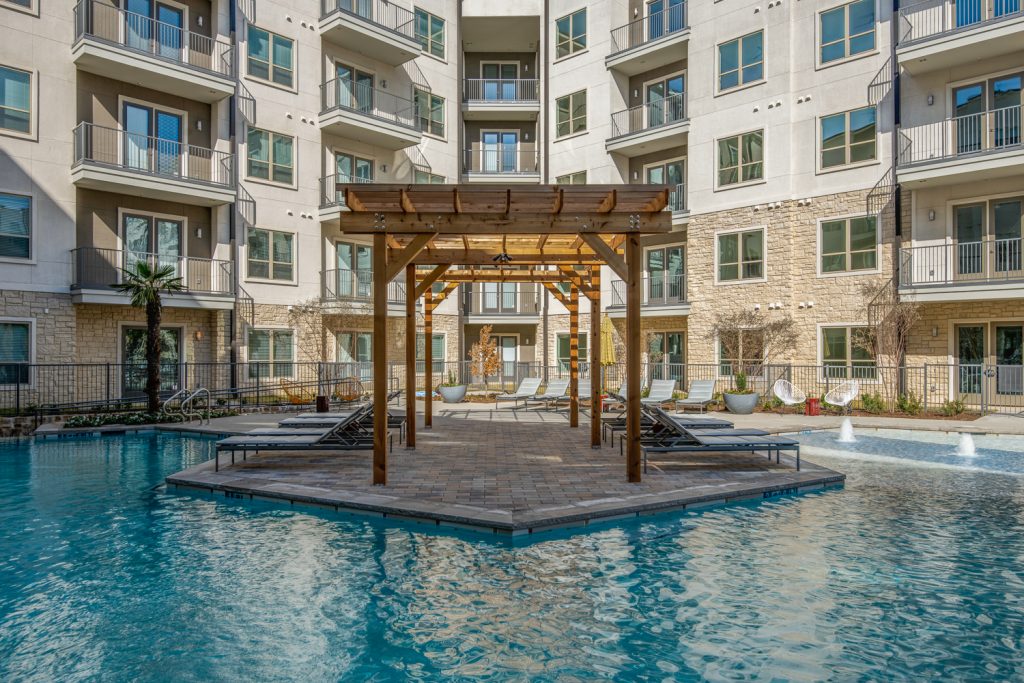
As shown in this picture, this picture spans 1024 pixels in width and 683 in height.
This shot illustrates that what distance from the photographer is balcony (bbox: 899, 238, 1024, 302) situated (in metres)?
17.9

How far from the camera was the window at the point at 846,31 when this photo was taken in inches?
822

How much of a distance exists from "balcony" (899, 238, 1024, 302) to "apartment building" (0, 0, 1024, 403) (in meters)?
0.06

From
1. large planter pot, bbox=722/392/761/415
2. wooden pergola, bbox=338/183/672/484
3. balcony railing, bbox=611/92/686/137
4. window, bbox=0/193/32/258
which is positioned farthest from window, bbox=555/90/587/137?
wooden pergola, bbox=338/183/672/484

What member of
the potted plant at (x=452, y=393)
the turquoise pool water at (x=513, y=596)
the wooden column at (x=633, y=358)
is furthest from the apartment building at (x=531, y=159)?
the turquoise pool water at (x=513, y=596)

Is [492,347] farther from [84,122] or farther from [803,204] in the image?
[84,122]

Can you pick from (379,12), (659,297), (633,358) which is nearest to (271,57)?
(379,12)

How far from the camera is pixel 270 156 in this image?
938 inches

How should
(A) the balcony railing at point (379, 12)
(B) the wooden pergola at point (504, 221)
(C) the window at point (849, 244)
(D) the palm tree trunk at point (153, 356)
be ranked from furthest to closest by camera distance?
(A) the balcony railing at point (379, 12) < (C) the window at point (849, 244) < (D) the palm tree trunk at point (153, 356) < (B) the wooden pergola at point (504, 221)

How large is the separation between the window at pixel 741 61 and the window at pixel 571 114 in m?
6.22

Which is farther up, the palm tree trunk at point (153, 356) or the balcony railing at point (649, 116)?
the balcony railing at point (649, 116)

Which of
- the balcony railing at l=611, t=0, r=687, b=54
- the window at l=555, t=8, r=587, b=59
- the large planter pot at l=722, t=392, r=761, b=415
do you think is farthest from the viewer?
the window at l=555, t=8, r=587, b=59

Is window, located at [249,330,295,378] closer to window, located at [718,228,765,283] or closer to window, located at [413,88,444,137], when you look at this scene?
window, located at [413,88,444,137]

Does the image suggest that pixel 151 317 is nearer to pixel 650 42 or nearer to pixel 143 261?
pixel 143 261

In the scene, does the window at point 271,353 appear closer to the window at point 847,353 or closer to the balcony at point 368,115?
the balcony at point 368,115
